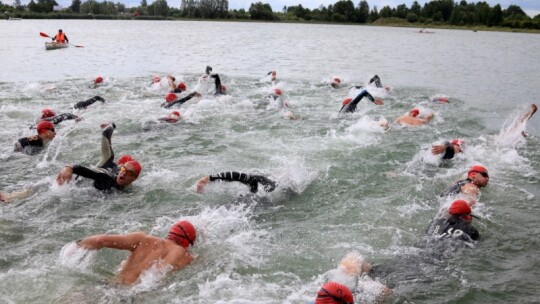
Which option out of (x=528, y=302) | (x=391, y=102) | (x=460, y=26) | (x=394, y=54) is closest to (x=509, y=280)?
(x=528, y=302)

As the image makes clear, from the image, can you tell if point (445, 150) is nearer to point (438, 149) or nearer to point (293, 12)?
point (438, 149)

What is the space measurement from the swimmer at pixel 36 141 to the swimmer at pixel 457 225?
29.3 feet

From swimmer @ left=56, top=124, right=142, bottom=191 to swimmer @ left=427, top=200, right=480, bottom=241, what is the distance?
17.2ft

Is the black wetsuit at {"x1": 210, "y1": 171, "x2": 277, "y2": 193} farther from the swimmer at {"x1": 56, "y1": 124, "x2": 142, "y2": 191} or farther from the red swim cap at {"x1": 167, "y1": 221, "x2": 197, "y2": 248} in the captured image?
the red swim cap at {"x1": 167, "y1": 221, "x2": 197, "y2": 248}

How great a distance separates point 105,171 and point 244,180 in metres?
2.66

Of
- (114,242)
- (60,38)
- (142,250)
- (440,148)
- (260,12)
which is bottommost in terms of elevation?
(142,250)

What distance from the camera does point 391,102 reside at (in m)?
18.9

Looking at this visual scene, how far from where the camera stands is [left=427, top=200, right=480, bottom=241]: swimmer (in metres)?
6.89

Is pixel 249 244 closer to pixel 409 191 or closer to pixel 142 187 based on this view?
pixel 142 187

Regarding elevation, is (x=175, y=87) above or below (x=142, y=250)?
above

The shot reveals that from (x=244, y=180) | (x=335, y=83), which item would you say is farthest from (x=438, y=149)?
(x=335, y=83)

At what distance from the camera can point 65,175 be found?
8219 mm

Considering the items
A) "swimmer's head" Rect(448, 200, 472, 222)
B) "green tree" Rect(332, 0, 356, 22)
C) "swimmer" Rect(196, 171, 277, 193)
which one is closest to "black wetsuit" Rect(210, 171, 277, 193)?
"swimmer" Rect(196, 171, 277, 193)

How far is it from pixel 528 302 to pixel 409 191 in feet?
12.0
